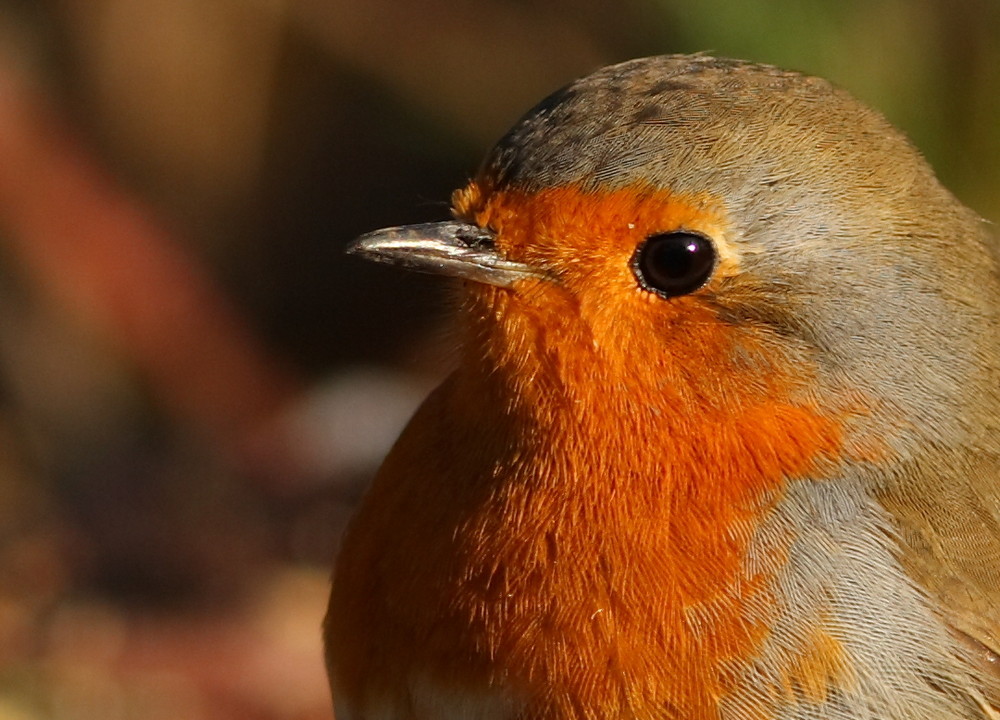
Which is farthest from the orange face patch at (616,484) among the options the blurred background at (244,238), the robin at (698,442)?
the blurred background at (244,238)

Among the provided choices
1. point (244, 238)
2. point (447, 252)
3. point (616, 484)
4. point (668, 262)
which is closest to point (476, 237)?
point (447, 252)

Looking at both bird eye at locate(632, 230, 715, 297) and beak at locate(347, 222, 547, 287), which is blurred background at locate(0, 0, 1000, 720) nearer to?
beak at locate(347, 222, 547, 287)

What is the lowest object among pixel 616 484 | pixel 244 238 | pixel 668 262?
pixel 616 484

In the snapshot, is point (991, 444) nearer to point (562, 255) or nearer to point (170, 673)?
point (562, 255)

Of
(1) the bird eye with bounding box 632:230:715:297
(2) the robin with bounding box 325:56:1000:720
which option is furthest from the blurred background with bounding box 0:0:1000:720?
(1) the bird eye with bounding box 632:230:715:297

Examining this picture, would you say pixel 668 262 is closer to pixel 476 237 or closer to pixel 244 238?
pixel 476 237

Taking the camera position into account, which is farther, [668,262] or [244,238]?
[244,238]
